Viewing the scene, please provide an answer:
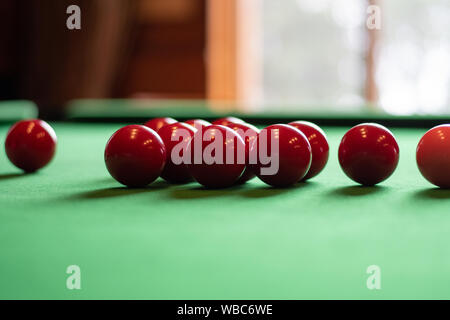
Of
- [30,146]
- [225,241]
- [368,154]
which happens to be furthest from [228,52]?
[225,241]

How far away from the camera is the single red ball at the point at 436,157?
178cm

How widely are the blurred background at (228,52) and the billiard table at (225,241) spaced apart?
21.4 ft

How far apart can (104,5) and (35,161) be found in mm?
6260

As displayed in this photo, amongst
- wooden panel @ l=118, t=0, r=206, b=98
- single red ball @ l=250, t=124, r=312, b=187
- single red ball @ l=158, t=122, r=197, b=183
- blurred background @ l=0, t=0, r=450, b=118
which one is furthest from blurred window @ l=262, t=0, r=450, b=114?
single red ball @ l=250, t=124, r=312, b=187

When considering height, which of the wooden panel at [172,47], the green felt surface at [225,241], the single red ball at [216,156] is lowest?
the green felt surface at [225,241]

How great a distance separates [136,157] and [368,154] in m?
0.70

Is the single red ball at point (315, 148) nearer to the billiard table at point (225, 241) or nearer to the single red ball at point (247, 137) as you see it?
the billiard table at point (225, 241)

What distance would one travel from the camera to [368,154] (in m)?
1.83

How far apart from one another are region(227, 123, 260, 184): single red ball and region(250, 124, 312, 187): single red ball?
0.14ft

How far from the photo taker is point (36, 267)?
0.98 m

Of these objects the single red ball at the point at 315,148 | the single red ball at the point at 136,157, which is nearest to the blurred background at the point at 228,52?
the single red ball at the point at 315,148

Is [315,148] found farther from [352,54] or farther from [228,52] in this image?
[352,54]

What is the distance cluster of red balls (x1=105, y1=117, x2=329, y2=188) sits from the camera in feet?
5.81
